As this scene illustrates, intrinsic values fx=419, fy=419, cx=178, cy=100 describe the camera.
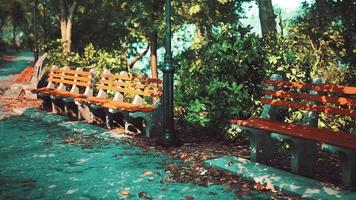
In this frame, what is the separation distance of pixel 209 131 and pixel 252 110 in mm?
1124

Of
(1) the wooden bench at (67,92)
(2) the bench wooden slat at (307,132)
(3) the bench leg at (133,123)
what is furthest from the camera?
(1) the wooden bench at (67,92)

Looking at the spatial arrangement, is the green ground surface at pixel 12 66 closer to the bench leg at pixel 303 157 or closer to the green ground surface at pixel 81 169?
the green ground surface at pixel 81 169

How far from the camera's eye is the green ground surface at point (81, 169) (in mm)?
5105

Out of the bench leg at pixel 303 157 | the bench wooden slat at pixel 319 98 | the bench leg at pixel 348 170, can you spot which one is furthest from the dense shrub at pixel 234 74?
the bench leg at pixel 348 170

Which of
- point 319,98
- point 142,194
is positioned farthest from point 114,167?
point 319,98

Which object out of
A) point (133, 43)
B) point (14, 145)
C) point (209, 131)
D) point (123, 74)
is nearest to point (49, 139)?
point (14, 145)

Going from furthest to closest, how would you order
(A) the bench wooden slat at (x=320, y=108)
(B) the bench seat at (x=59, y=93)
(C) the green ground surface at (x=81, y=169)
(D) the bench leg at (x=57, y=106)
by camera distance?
(D) the bench leg at (x=57, y=106) < (B) the bench seat at (x=59, y=93) < (A) the bench wooden slat at (x=320, y=108) < (C) the green ground surface at (x=81, y=169)

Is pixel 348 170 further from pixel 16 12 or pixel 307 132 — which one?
pixel 16 12

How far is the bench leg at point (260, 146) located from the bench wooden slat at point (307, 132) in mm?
186

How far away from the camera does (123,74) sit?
30.8 feet

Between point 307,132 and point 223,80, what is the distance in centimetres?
266

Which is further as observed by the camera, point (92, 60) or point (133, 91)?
point (92, 60)

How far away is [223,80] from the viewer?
787cm

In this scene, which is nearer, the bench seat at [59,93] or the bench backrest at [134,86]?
the bench backrest at [134,86]
